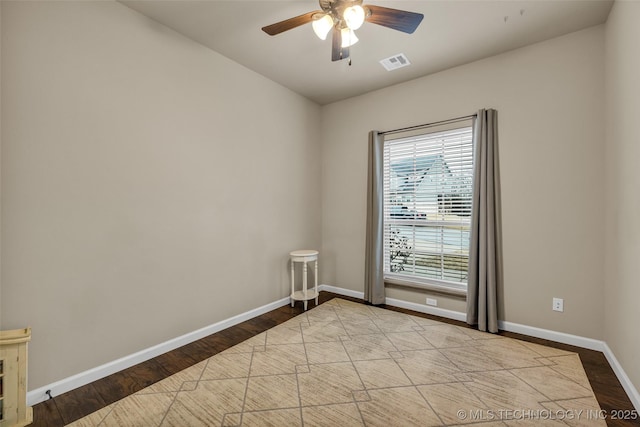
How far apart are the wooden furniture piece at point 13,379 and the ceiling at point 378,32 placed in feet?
7.90

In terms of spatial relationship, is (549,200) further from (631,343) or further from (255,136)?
(255,136)

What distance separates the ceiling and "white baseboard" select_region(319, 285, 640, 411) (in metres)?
2.70

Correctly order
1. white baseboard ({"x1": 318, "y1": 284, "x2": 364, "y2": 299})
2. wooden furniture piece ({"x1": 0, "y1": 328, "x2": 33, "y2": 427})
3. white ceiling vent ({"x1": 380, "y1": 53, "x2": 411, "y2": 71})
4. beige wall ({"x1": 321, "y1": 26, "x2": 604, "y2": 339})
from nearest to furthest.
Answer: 1. wooden furniture piece ({"x1": 0, "y1": 328, "x2": 33, "y2": 427})
2. beige wall ({"x1": 321, "y1": 26, "x2": 604, "y2": 339})
3. white ceiling vent ({"x1": 380, "y1": 53, "x2": 411, "y2": 71})
4. white baseboard ({"x1": 318, "y1": 284, "x2": 364, "y2": 299})

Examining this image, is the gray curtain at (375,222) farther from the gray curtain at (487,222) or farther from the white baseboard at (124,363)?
the white baseboard at (124,363)

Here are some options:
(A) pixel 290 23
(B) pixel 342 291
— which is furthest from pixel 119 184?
(B) pixel 342 291

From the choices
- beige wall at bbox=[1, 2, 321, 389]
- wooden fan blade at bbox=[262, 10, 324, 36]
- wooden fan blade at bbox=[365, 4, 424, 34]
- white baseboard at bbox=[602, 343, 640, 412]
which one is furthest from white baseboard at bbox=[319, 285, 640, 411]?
wooden fan blade at bbox=[262, 10, 324, 36]

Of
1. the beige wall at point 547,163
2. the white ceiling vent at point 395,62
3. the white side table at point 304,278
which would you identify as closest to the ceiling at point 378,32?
the white ceiling vent at point 395,62

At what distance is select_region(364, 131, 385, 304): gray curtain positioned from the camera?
12.0 ft

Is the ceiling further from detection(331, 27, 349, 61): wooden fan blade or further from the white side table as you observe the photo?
the white side table

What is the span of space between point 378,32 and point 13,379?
11.5ft

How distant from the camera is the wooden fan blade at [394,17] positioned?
175 cm

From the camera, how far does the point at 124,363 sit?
7.22 ft

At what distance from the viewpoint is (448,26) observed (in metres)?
2.46

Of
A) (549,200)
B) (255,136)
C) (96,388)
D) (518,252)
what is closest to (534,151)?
(549,200)
